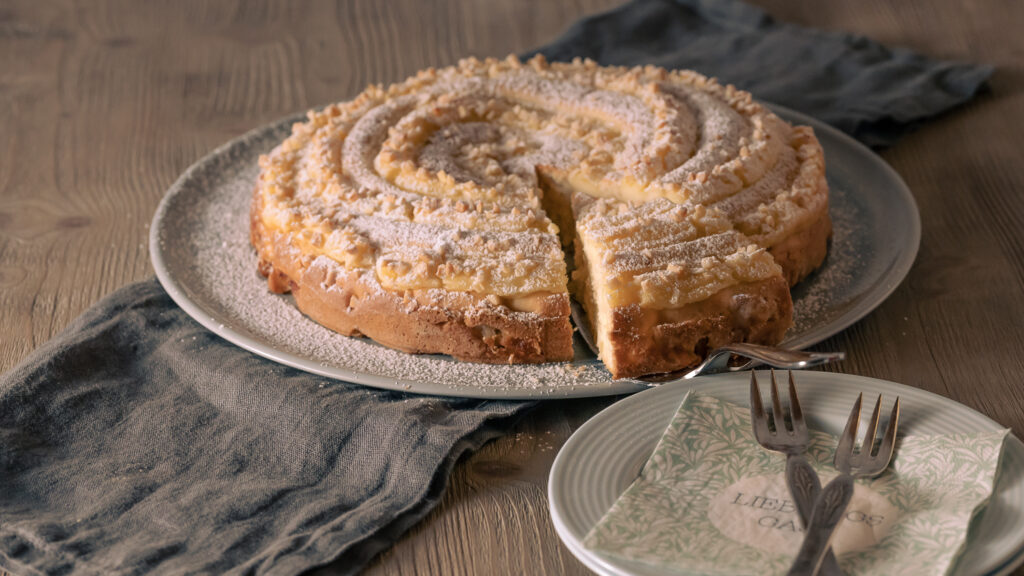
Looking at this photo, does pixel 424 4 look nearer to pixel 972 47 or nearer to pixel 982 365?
pixel 972 47

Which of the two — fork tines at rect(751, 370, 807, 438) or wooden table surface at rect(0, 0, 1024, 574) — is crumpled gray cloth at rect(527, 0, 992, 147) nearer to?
wooden table surface at rect(0, 0, 1024, 574)

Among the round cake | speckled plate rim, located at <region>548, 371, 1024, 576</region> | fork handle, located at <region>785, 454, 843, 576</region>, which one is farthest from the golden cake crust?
fork handle, located at <region>785, 454, 843, 576</region>

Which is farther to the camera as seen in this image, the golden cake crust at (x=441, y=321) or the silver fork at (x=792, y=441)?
the golden cake crust at (x=441, y=321)

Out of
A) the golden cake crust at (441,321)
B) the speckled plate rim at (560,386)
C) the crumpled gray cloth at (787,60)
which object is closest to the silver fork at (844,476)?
the speckled plate rim at (560,386)

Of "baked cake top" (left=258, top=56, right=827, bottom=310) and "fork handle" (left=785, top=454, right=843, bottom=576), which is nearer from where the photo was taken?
"fork handle" (left=785, top=454, right=843, bottom=576)

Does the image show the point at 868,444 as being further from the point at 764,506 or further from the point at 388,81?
the point at 388,81

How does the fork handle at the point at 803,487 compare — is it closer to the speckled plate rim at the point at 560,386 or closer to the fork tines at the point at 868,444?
the fork tines at the point at 868,444
